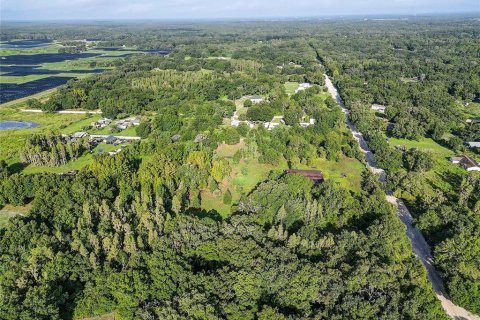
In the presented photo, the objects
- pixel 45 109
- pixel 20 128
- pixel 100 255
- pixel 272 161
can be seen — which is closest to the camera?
pixel 100 255

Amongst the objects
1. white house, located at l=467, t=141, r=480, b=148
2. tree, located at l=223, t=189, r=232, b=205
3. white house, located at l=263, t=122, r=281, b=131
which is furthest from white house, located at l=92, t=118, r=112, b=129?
white house, located at l=467, t=141, r=480, b=148

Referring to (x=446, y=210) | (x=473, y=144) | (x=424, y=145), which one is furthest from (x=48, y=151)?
(x=473, y=144)

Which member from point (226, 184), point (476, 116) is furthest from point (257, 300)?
point (476, 116)

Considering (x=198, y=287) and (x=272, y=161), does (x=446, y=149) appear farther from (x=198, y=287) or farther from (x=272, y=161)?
(x=198, y=287)

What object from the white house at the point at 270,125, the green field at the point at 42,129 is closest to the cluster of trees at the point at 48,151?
the green field at the point at 42,129

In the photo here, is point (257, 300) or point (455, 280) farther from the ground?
point (257, 300)

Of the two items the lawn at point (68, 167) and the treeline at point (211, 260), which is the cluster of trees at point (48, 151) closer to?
the lawn at point (68, 167)

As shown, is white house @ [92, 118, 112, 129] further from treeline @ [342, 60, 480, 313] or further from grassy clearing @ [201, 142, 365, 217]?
treeline @ [342, 60, 480, 313]
